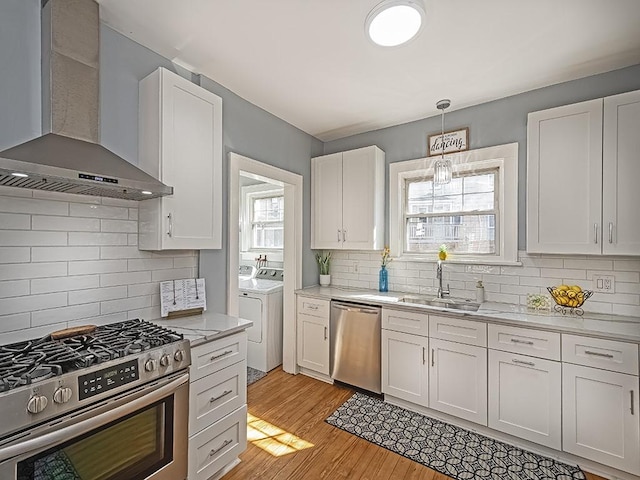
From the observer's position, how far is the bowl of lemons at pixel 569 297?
2314mm

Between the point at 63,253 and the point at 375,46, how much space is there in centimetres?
227

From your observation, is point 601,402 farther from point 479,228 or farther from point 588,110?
point 588,110

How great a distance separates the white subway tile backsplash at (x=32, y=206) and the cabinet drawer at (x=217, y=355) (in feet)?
3.48

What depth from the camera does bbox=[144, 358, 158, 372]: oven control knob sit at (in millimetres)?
1478

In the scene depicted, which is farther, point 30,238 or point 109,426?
point 30,238

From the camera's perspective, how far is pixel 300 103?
297 centimetres

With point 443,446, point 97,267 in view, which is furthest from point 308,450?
point 97,267

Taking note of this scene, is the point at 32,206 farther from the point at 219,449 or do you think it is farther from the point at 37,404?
the point at 219,449

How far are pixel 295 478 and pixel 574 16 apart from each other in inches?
125

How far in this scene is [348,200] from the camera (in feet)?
11.2

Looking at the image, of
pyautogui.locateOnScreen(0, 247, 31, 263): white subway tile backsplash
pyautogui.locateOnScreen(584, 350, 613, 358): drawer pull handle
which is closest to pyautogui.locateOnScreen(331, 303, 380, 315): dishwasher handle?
pyautogui.locateOnScreen(584, 350, 613, 358): drawer pull handle

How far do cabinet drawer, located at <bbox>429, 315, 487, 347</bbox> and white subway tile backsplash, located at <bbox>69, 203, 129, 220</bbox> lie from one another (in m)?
2.37

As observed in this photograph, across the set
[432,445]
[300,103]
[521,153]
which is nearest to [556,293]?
[521,153]

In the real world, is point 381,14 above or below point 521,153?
above
